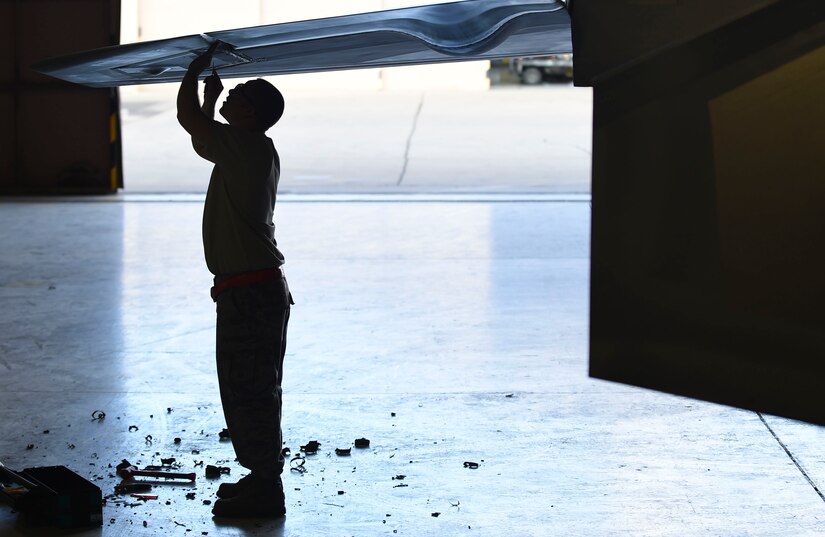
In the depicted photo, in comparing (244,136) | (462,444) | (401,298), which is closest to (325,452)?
(462,444)

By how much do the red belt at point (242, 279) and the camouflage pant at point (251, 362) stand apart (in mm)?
19

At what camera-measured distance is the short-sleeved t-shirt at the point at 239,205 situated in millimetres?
4426

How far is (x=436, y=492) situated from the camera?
16.3 ft

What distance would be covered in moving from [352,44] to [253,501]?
190 cm

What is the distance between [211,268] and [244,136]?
21.8 inches

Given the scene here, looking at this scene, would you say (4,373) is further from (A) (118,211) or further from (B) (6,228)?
(A) (118,211)

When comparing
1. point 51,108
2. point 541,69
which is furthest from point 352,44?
point 541,69

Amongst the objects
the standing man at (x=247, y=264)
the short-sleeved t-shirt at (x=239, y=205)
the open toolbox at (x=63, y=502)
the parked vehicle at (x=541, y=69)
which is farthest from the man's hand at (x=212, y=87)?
the parked vehicle at (x=541, y=69)

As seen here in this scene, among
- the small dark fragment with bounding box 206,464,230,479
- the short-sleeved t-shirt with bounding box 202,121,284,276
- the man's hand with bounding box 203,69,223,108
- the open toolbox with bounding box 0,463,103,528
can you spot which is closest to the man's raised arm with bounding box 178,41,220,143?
the short-sleeved t-shirt with bounding box 202,121,284,276

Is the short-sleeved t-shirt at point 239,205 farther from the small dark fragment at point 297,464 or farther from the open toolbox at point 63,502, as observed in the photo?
the small dark fragment at point 297,464

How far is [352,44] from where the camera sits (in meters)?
4.20

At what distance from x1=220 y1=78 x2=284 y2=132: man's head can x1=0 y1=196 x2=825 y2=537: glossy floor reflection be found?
64.4 inches

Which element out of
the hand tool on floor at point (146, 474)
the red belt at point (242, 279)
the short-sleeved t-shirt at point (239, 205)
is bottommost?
the hand tool on floor at point (146, 474)

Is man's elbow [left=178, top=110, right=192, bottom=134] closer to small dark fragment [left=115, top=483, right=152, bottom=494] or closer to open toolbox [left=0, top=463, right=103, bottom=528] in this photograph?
open toolbox [left=0, top=463, right=103, bottom=528]
